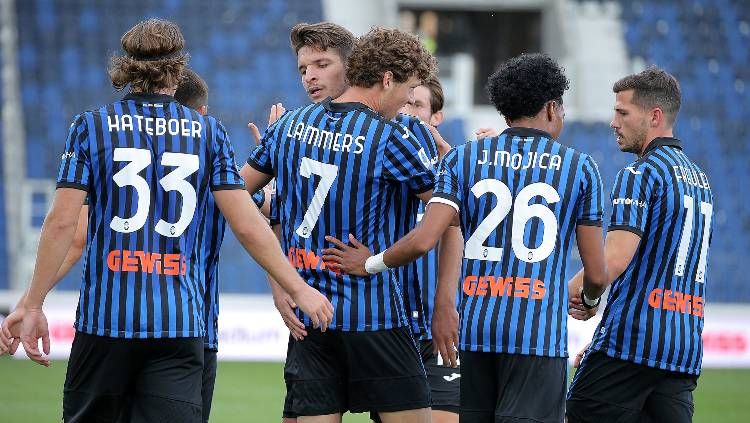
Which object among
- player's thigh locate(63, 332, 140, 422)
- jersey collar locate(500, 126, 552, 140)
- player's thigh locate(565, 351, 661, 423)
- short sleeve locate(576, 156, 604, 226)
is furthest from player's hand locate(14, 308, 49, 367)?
player's thigh locate(565, 351, 661, 423)

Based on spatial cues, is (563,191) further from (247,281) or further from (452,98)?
(452,98)

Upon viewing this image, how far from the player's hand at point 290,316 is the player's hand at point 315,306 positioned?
16.8 inches

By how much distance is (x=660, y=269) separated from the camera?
202 inches

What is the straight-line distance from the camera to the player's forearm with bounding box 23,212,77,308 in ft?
14.0

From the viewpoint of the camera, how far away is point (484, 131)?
210 inches

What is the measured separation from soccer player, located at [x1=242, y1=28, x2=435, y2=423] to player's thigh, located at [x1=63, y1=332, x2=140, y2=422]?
2.64 ft

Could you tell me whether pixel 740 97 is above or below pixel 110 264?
above

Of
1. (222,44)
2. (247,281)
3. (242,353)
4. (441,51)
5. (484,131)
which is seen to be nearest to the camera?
(484,131)

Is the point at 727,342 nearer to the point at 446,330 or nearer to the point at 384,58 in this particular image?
the point at 446,330

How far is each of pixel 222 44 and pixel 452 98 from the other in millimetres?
3716

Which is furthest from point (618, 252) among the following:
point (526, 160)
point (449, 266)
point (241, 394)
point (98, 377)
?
point (241, 394)

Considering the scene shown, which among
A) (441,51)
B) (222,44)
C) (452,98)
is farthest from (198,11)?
(441,51)

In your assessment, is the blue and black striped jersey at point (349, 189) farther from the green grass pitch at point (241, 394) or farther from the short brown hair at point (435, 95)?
the green grass pitch at point (241, 394)

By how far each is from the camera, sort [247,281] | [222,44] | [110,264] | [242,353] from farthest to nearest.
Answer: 1. [222,44]
2. [247,281]
3. [242,353]
4. [110,264]
